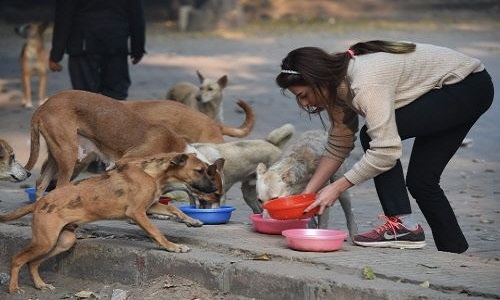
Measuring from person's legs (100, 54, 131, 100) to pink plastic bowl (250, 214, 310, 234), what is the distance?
4082 millimetres

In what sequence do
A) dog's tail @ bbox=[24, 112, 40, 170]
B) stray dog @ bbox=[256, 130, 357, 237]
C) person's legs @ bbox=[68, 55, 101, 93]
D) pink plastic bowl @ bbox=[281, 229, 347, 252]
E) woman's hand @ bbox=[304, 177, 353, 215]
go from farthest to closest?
person's legs @ bbox=[68, 55, 101, 93], dog's tail @ bbox=[24, 112, 40, 170], stray dog @ bbox=[256, 130, 357, 237], pink plastic bowl @ bbox=[281, 229, 347, 252], woman's hand @ bbox=[304, 177, 353, 215]

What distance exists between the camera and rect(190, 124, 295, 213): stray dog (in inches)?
336

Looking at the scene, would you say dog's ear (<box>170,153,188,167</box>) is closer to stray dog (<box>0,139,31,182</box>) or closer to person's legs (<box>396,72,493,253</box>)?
person's legs (<box>396,72,493,253</box>)

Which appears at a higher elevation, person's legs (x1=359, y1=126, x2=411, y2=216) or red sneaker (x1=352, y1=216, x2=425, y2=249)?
person's legs (x1=359, y1=126, x2=411, y2=216)

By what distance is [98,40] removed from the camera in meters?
10.1

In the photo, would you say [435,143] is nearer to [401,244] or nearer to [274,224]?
[401,244]

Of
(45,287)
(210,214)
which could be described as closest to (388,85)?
(210,214)

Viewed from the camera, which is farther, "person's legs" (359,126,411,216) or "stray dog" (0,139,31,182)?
"stray dog" (0,139,31,182)

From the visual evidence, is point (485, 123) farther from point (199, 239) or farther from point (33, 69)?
point (199, 239)

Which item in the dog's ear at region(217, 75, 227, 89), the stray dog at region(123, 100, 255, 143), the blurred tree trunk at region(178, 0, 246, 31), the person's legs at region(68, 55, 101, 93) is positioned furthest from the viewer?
the blurred tree trunk at region(178, 0, 246, 31)

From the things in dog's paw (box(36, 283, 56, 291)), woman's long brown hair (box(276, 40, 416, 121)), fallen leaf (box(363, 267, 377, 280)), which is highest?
woman's long brown hair (box(276, 40, 416, 121))

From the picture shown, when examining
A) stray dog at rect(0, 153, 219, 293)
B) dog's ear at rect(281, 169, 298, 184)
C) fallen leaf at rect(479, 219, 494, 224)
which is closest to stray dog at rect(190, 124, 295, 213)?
dog's ear at rect(281, 169, 298, 184)

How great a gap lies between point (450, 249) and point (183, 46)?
13942 millimetres

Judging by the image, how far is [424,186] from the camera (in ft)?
19.6
